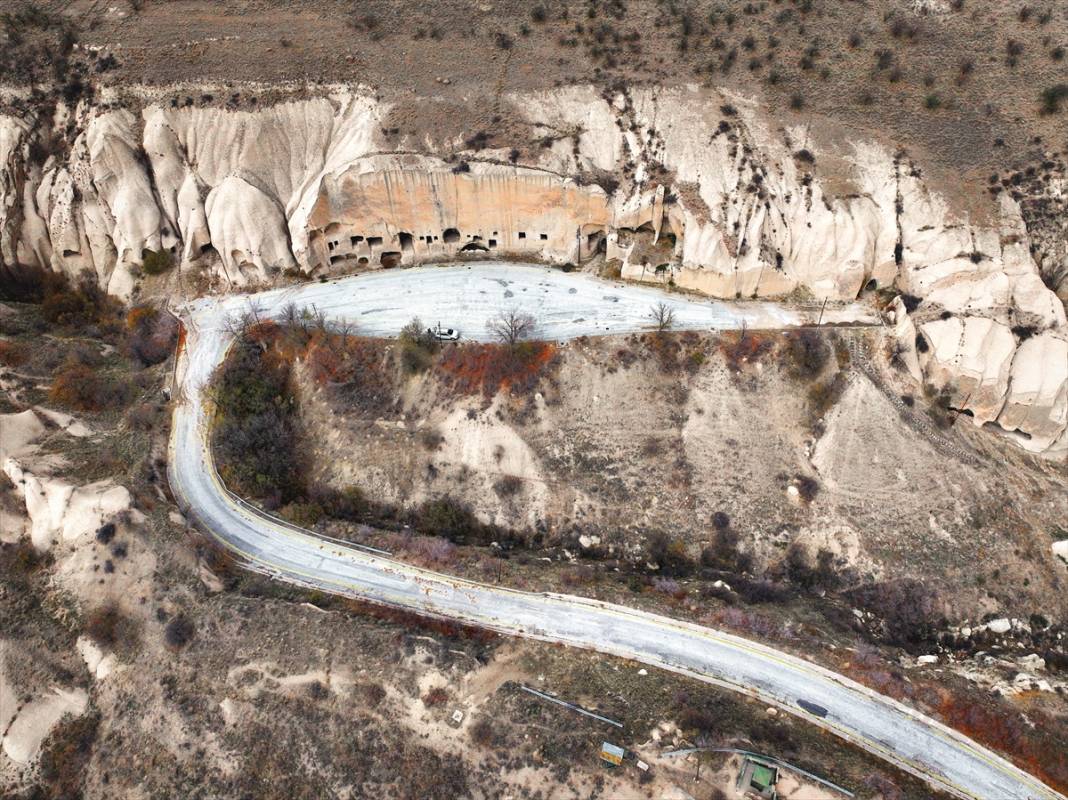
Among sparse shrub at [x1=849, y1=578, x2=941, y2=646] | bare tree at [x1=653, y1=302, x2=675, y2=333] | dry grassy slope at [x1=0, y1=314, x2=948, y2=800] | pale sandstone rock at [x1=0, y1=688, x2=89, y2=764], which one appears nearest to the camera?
dry grassy slope at [x1=0, y1=314, x2=948, y2=800]

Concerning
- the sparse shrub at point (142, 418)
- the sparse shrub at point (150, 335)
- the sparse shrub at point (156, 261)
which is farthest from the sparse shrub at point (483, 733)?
the sparse shrub at point (156, 261)

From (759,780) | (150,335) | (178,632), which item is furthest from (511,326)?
(759,780)

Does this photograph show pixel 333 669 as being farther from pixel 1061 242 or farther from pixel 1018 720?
pixel 1061 242

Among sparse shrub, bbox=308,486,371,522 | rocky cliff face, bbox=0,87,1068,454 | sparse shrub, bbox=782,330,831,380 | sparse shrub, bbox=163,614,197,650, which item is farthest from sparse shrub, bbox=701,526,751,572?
sparse shrub, bbox=163,614,197,650

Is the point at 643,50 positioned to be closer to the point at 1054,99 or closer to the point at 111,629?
the point at 1054,99

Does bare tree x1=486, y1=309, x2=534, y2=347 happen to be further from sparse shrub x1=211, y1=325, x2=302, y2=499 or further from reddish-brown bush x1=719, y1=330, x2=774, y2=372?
sparse shrub x1=211, y1=325, x2=302, y2=499

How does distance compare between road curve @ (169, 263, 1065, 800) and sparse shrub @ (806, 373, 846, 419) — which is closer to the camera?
road curve @ (169, 263, 1065, 800)
